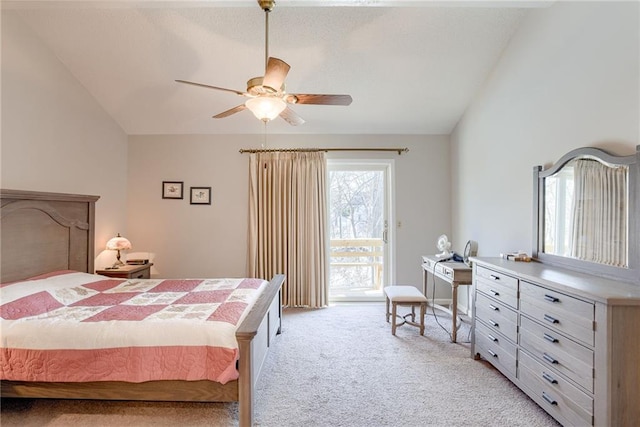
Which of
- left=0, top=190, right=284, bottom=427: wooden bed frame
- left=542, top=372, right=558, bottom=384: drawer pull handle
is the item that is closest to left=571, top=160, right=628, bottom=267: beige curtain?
left=542, top=372, right=558, bottom=384: drawer pull handle

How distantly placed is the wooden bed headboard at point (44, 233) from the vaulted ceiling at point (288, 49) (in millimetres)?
1477

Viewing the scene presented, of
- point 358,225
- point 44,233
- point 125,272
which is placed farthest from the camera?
point 358,225

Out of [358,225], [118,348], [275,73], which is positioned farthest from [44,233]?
[358,225]

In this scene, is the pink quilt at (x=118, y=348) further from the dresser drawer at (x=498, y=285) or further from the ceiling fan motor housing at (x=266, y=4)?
the ceiling fan motor housing at (x=266, y=4)

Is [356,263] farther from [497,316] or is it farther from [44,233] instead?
[44,233]

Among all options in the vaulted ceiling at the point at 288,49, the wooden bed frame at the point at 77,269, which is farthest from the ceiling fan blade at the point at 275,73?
the wooden bed frame at the point at 77,269

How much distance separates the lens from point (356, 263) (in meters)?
4.55

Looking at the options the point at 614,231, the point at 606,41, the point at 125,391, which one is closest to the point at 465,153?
the point at 606,41

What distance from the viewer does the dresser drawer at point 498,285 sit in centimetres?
225

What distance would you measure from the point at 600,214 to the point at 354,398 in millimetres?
2115

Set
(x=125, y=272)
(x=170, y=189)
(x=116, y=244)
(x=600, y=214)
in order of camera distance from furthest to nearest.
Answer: (x=170, y=189)
(x=116, y=244)
(x=125, y=272)
(x=600, y=214)

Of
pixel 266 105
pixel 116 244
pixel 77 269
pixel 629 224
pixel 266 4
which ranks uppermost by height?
pixel 266 4

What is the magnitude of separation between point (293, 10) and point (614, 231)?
2952 mm

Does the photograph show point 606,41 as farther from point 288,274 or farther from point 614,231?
point 288,274
